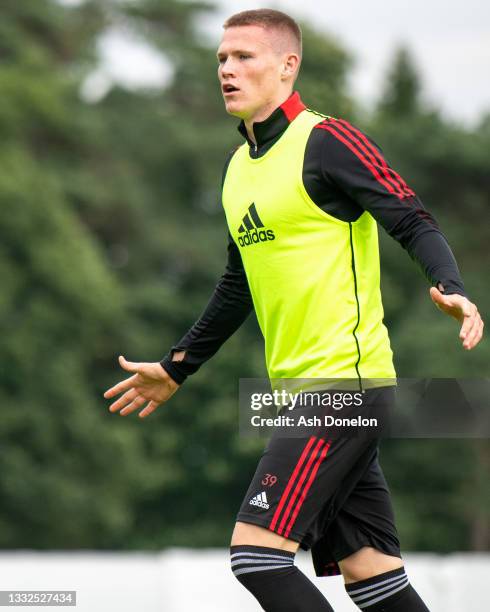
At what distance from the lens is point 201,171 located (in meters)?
39.8

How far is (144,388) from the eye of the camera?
573 cm

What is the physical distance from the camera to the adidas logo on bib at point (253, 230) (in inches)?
201

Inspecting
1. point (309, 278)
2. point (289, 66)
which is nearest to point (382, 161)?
point (309, 278)

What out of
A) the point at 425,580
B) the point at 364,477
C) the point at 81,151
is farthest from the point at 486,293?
the point at 364,477

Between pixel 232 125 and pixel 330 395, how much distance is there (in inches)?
1359

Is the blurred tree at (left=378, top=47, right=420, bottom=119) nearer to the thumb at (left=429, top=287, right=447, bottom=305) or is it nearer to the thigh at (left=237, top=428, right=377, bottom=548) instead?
the thigh at (left=237, top=428, right=377, bottom=548)

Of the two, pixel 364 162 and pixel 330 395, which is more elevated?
pixel 364 162

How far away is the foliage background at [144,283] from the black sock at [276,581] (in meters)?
27.1

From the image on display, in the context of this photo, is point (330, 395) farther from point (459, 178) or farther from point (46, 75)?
point (459, 178)

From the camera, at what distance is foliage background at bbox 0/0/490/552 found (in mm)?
32594

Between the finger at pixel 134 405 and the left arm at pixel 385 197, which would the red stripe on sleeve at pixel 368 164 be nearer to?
the left arm at pixel 385 197

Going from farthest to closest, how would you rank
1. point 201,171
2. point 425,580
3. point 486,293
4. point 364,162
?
1. point 201,171
2. point 486,293
3. point 425,580
4. point 364,162

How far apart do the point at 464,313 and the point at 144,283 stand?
112 ft

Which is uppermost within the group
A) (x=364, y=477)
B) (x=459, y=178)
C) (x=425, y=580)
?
(x=459, y=178)
